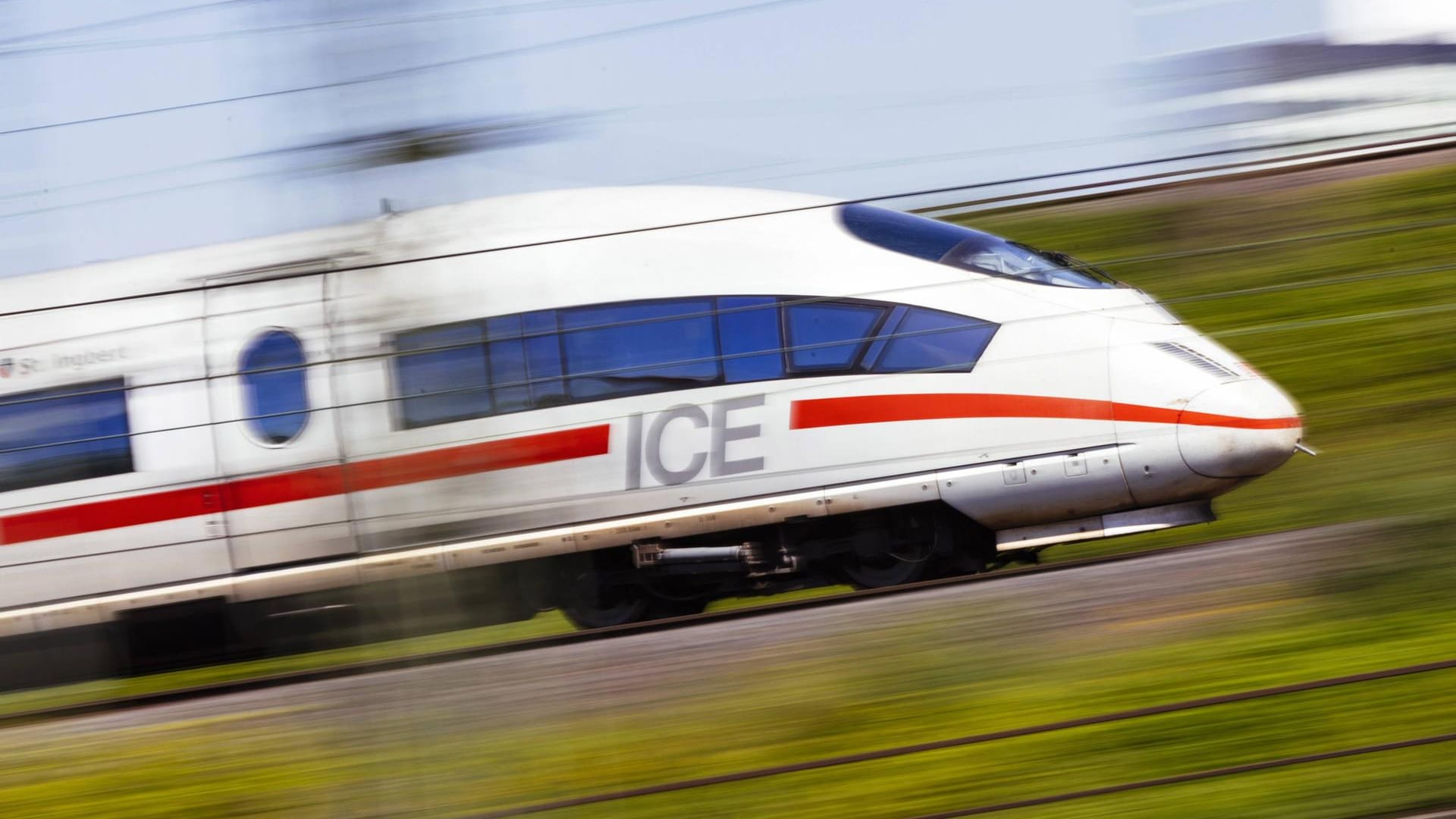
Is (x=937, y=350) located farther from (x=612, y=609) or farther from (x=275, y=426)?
(x=275, y=426)

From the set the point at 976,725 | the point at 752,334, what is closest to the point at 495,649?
the point at 976,725

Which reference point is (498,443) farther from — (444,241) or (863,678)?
(863,678)

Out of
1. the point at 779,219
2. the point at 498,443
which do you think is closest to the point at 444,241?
the point at 498,443

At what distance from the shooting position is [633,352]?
20.2ft

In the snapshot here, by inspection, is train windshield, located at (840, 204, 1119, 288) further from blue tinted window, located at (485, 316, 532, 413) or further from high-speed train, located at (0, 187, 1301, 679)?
blue tinted window, located at (485, 316, 532, 413)

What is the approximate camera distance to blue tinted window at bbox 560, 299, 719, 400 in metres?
6.12

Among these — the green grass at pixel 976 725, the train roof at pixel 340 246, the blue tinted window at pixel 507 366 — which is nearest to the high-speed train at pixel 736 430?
the blue tinted window at pixel 507 366

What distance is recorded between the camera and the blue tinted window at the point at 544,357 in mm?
5688

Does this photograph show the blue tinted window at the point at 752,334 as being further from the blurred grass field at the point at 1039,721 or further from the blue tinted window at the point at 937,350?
the blurred grass field at the point at 1039,721

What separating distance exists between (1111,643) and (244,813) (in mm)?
2315

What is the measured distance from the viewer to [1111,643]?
329cm

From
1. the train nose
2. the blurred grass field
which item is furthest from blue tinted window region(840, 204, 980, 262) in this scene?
the blurred grass field

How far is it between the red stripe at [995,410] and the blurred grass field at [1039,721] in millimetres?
2201

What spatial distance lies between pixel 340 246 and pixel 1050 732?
2067mm
